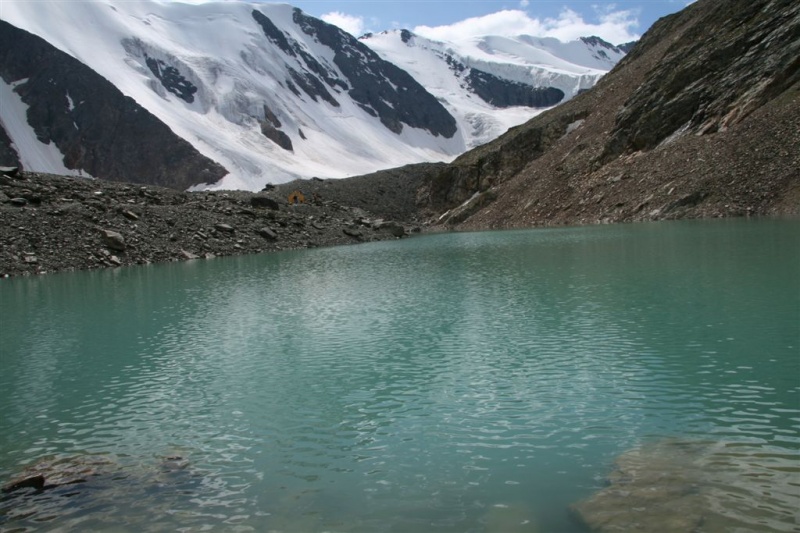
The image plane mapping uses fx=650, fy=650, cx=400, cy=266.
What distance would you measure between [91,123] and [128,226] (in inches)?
4078

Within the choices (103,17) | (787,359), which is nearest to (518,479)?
(787,359)

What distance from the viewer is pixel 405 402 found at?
11297 millimetres

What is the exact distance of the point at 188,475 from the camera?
861cm

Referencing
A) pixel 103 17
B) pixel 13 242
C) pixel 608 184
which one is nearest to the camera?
pixel 13 242

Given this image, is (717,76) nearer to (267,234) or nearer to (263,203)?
(267,234)

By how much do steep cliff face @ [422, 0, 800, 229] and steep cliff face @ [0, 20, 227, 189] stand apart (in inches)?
3084

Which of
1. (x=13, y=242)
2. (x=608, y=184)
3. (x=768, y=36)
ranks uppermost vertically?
(x=768, y=36)

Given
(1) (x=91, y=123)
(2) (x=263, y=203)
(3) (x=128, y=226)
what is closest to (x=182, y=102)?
(1) (x=91, y=123)

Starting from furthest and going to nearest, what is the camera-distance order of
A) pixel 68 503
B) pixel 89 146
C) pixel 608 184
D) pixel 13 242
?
pixel 89 146 → pixel 608 184 → pixel 13 242 → pixel 68 503

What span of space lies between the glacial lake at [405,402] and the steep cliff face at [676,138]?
26.7 meters

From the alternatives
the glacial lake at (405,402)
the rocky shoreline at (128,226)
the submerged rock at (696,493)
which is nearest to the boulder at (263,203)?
the rocky shoreline at (128,226)

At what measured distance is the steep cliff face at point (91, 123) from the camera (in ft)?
440

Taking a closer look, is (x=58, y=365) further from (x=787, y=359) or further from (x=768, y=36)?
(x=768, y=36)

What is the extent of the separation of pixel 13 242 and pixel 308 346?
32500mm
